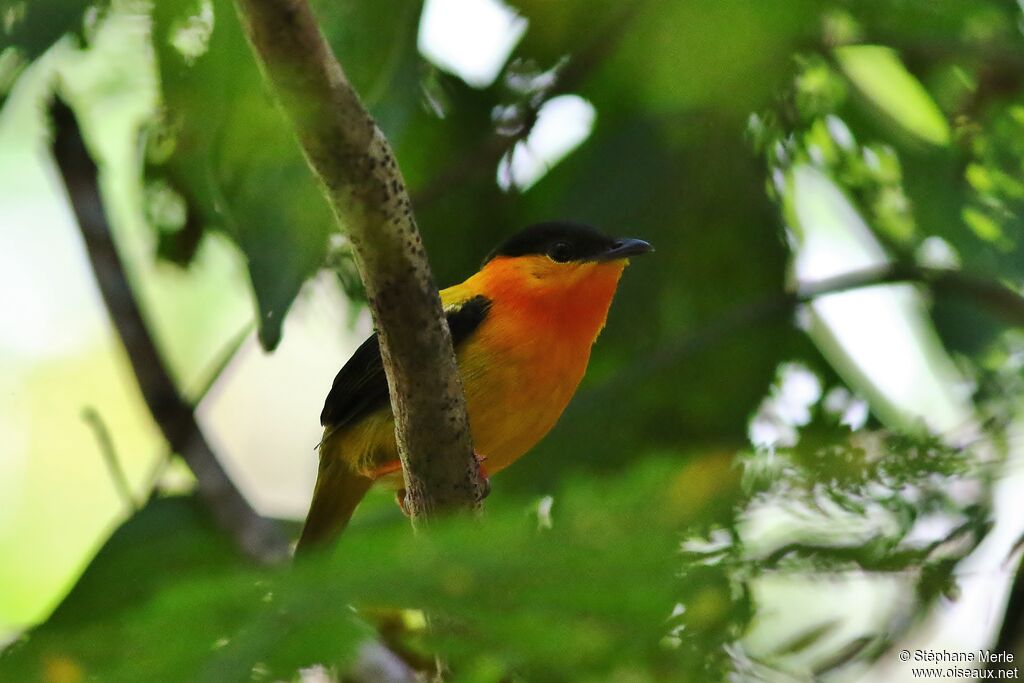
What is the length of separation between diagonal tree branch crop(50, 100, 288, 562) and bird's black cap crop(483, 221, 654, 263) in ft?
4.11

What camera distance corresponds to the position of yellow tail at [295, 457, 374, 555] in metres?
4.44

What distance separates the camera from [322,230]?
9.36ft

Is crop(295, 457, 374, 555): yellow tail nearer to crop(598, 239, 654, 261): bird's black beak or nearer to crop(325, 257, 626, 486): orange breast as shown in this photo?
crop(325, 257, 626, 486): orange breast

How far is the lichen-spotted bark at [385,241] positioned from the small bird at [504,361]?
3.92 ft

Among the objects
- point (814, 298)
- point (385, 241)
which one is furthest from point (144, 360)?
point (385, 241)

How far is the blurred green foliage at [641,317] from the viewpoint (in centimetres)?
92

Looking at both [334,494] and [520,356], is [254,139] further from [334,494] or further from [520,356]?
[334,494]

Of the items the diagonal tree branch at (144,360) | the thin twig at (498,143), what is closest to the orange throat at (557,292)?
the thin twig at (498,143)

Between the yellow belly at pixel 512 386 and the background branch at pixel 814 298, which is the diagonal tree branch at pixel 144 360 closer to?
the yellow belly at pixel 512 386

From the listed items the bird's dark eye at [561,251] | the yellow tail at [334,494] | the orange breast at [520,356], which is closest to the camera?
the orange breast at [520,356]

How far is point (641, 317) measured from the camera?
171 inches

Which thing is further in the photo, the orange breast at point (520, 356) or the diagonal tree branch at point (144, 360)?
the orange breast at point (520, 356)

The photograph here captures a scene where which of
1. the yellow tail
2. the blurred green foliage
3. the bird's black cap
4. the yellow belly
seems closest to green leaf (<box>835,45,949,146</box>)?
the blurred green foliage

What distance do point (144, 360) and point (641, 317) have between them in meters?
1.75
